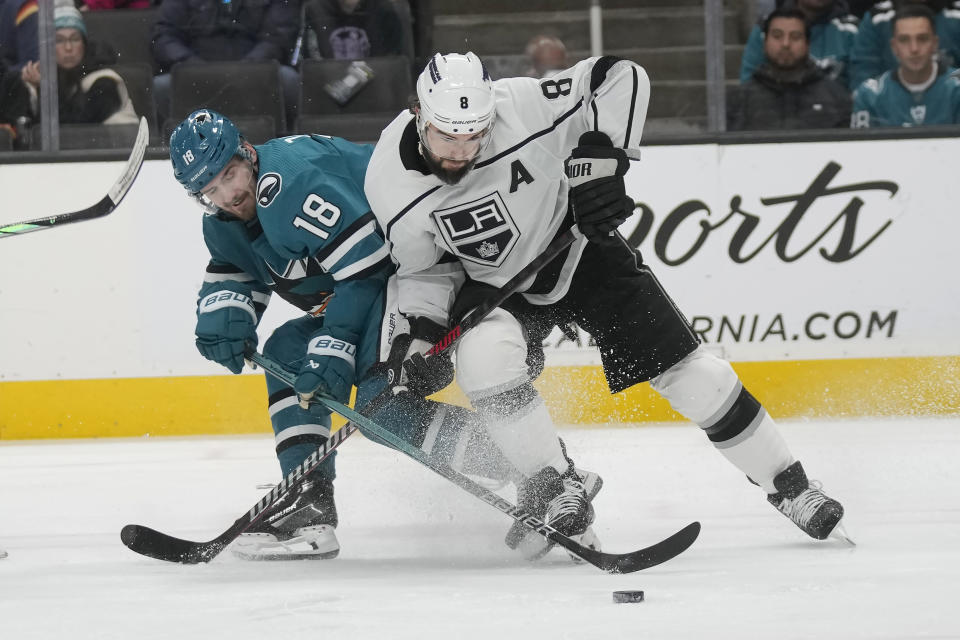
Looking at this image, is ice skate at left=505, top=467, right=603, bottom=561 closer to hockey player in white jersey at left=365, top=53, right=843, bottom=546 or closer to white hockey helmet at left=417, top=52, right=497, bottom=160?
hockey player in white jersey at left=365, top=53, right=843, bottom=546

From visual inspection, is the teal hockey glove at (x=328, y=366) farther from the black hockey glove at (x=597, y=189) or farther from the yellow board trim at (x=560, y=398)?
the yellow board trim at (x=560, y=398)

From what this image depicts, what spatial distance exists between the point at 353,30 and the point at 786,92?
152 centimetres

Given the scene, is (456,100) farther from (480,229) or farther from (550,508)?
(550,508)

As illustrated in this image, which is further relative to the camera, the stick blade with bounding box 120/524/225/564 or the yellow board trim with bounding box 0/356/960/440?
the yellow board trim with bounding box 0/356/960/440

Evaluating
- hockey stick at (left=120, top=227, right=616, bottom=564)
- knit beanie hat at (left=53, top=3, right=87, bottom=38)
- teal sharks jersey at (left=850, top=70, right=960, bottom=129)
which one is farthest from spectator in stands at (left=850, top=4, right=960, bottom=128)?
knit beanie hat at (left=53, top=3, right=87, bottom=38)

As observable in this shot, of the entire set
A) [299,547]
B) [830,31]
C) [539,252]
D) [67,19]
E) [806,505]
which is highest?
[67,19]

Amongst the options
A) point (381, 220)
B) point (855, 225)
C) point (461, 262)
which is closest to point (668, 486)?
point (461, 262)

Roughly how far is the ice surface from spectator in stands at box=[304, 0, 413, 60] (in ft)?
4.69

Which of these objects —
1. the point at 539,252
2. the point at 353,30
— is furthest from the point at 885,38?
the point at 539,252

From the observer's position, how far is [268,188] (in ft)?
7.98

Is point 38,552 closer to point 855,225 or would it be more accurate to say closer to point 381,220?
point 381,220

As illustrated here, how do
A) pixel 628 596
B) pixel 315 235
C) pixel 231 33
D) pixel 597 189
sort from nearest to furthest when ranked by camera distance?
pixel 628 596 → pixel 597 189 → pixel 315 235 → pixel 231 33

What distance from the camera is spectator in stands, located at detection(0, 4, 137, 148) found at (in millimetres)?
4367

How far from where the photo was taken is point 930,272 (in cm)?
427
